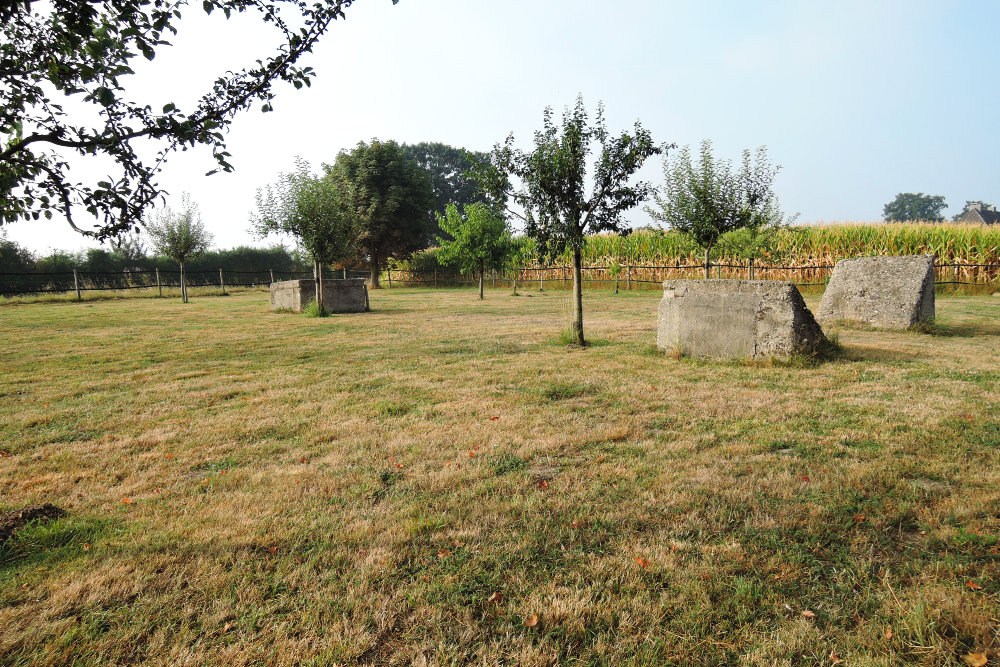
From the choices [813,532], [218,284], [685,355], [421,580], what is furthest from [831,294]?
[218,284]

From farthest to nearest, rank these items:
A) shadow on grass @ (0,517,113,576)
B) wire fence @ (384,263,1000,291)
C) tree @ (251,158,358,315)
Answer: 1. wire fence @ (384,263,1000,291)
2. tree @ (251,158,358,315)
3. shadow on grass @ (0,517,113,576)

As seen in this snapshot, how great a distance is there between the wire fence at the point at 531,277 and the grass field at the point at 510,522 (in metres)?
16.2

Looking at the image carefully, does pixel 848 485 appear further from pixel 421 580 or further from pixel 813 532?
pixel 421 580

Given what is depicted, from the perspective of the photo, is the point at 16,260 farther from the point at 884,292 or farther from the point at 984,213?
the point at 984,213

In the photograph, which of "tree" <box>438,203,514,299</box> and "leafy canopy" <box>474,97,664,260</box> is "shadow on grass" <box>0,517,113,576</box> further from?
"tree" <box>438,203,514,299</box>

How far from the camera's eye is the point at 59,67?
2191 mm

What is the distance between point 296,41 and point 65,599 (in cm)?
273

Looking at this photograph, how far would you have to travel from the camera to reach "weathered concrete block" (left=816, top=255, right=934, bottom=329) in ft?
32.7

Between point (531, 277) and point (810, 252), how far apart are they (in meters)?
17.6

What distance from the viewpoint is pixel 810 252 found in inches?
1046

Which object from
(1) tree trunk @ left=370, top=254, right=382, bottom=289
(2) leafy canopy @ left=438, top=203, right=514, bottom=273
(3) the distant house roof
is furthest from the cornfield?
(3) the distant house roof

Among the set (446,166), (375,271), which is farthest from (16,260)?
(446,166)

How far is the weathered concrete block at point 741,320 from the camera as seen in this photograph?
6.96 meters

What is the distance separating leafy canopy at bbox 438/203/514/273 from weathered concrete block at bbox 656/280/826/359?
15732 millimetres
